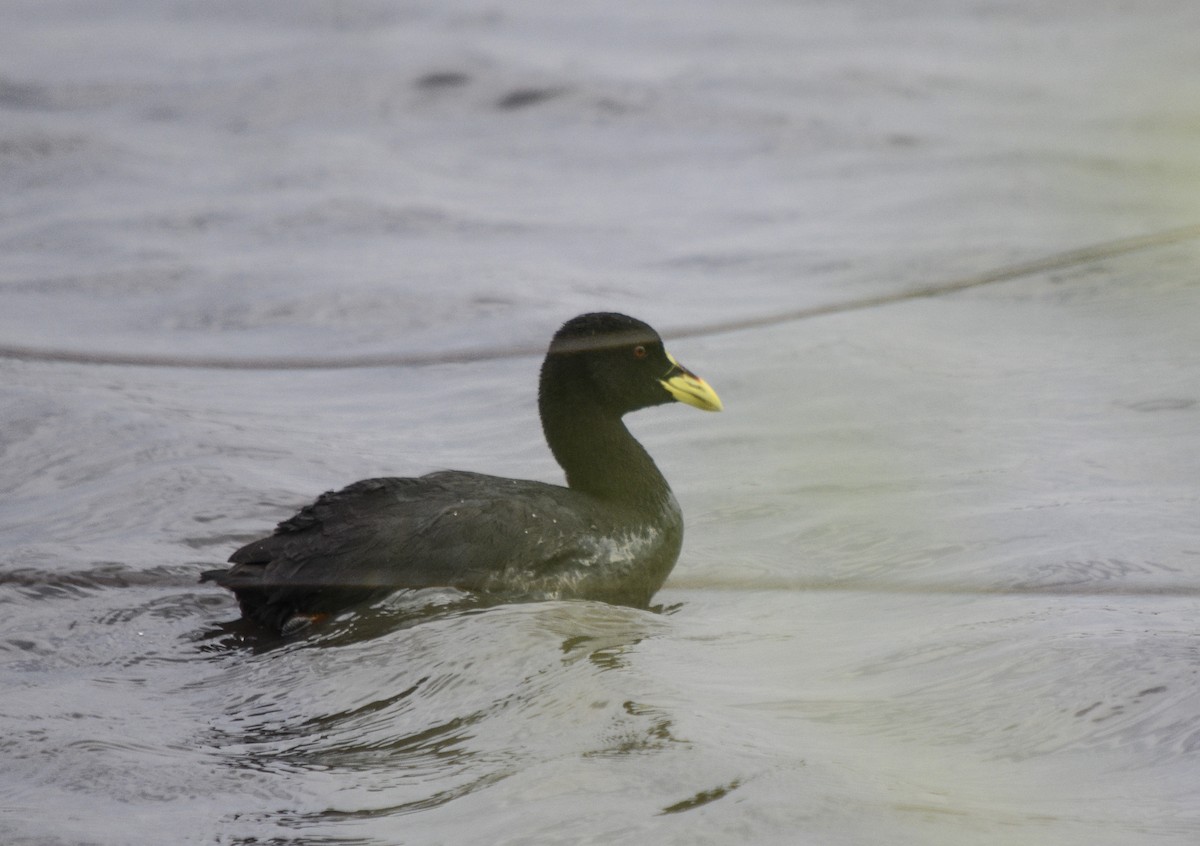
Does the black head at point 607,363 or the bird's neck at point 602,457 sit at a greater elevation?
the black head at point 607,363

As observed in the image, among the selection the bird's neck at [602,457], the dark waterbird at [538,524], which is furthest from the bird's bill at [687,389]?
the bird's neck at [602,457]

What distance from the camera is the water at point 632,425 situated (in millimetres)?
3650

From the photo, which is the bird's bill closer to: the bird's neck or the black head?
the black head

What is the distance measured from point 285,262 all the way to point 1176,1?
9.71m

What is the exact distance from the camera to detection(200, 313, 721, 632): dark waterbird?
4738 millimetres

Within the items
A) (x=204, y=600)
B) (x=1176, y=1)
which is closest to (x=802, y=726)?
(x=204, y=600)

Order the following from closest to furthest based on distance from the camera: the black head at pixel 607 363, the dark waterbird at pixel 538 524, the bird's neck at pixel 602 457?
the dark waterbird at pixel 538 524 < the bird's neck at pixel 602 457 < the black head at pixel 607 363

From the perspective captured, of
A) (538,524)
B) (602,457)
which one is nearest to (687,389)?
(602,457)

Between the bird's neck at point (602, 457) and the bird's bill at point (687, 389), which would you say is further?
the bird's bill at point (687, 389)

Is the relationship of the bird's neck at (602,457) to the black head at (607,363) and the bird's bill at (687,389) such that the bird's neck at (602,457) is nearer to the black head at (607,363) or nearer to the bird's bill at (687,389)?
the black head at (607,363)

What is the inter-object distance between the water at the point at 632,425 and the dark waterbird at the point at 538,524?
135 mm

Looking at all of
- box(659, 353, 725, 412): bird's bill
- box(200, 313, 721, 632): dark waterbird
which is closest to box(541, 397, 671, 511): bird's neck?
box(200, 313, 721, 632): dark waterbird

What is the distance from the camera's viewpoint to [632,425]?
703cm

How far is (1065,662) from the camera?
4.22m
